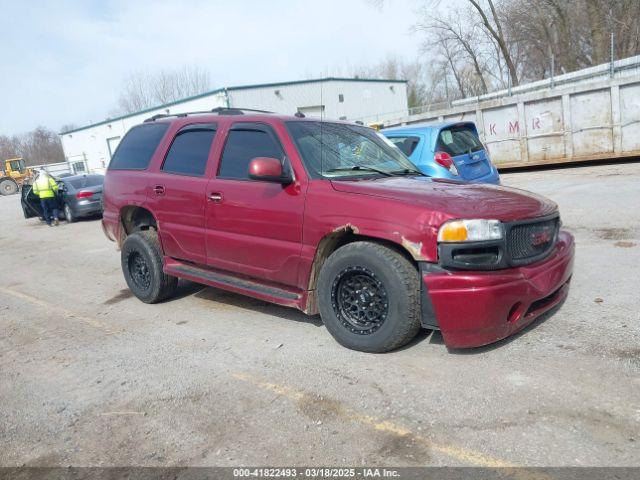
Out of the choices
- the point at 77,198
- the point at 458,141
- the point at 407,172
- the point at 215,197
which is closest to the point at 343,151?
the point at 407,172

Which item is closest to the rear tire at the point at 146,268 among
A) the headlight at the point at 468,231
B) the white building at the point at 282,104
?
the headlight at the point at 468,231

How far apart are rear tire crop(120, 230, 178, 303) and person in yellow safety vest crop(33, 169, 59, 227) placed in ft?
36.5

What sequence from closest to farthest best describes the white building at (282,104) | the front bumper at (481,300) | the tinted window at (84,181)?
the front bumper at (481,300), the tinted window at (84,181), the white building at (282,104)

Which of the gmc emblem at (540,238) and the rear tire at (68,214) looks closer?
the gmc emblem at (540,238)

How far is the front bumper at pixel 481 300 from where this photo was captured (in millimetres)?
3232

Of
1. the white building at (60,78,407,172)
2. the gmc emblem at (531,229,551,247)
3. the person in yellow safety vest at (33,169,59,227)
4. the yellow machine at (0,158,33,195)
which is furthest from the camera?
the yellow machine at (0,158,33,195)

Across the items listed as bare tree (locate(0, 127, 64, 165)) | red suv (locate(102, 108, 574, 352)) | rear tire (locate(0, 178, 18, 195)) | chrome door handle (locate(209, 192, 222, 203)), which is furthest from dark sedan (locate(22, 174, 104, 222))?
bare tree (locate(0, 127, 64, 165))

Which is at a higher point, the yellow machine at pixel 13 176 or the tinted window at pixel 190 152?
the yellow machine at pixel 13 176

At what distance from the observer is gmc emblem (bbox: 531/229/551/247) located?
3.56 m

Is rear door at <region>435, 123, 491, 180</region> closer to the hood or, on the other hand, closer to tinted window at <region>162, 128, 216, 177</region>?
the hood

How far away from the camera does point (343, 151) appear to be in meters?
4.41

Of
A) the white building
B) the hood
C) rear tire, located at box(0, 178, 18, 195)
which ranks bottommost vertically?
the hood

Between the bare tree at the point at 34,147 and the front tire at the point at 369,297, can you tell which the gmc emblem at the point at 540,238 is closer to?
the front tire at the point at 369,297

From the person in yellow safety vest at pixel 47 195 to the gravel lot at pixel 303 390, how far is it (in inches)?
440
